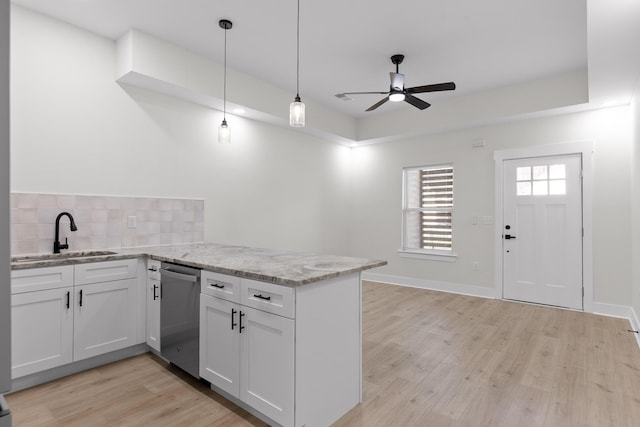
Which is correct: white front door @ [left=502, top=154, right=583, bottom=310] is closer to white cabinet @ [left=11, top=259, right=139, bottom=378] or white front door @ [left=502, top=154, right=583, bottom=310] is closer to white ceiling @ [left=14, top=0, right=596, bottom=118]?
white ceiling @ [left=14, top=0, right=596, bottom=118]

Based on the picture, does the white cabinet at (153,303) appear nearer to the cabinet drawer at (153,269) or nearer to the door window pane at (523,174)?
the cabinet drawer at (153,269)

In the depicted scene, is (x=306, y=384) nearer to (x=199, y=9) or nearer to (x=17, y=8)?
(x=199, y=9)

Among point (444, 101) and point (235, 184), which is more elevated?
point (444, 101)

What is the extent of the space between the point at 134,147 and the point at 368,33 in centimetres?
263

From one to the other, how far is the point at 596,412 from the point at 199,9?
4219mm

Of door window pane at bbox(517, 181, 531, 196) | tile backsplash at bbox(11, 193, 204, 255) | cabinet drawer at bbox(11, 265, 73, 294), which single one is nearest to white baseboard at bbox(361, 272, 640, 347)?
door window pane at bbox(517, 181, 531, 196)

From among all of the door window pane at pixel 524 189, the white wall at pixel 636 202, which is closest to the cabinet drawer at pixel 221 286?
the white wall at pixel 636 202

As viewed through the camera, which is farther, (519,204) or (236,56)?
(519,204)

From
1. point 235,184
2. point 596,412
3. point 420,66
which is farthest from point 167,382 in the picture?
point 420,66

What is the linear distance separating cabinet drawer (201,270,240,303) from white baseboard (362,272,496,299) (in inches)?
168

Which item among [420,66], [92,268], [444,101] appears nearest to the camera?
[92,268]

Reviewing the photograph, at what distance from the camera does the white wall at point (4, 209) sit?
1.57ft

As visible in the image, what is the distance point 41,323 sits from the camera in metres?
2.49

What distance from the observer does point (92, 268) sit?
2746 mm
